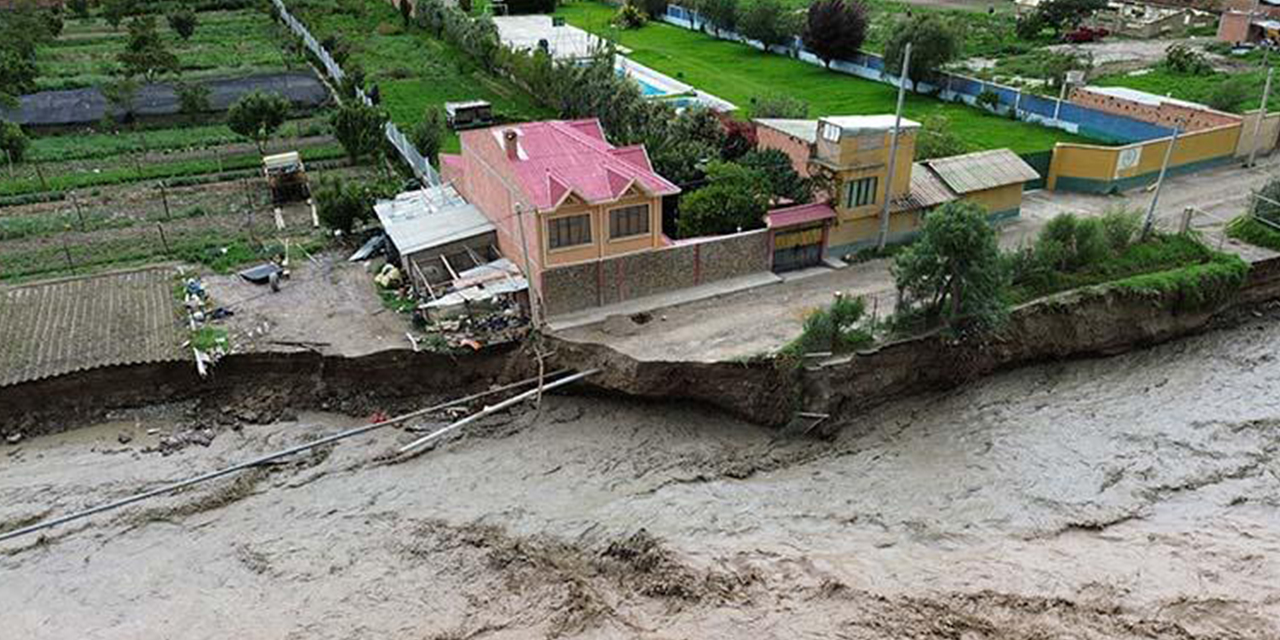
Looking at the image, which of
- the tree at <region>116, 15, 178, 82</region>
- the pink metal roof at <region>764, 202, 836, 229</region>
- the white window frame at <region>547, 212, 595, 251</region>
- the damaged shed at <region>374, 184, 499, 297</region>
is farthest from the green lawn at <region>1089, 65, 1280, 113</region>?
the tree at <region>116, 15, 178, 82</region>

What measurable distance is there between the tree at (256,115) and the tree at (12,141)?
8544 mm

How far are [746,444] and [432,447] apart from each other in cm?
852

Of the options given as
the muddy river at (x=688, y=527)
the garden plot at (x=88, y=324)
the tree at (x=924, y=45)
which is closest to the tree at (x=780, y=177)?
the muddy river at (x=688, y=527)

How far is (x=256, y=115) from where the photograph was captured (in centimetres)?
3953

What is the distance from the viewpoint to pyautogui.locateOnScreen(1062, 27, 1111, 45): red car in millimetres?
64500

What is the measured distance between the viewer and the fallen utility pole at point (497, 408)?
2388cm

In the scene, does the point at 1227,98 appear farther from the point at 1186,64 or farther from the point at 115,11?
the point at 115,11

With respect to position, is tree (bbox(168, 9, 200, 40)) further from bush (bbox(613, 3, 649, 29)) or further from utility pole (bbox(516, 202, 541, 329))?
utility pole (bbox(516, 202, 541, 329))

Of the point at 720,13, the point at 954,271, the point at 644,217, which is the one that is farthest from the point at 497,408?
the point at 720,13

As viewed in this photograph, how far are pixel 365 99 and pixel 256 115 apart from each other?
8.54m

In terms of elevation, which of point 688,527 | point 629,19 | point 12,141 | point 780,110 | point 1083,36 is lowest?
point 688,527

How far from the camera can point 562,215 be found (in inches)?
1033

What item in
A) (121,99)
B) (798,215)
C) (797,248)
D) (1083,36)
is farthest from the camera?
(1083,36)

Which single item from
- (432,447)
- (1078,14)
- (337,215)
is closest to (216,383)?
(432,447)
